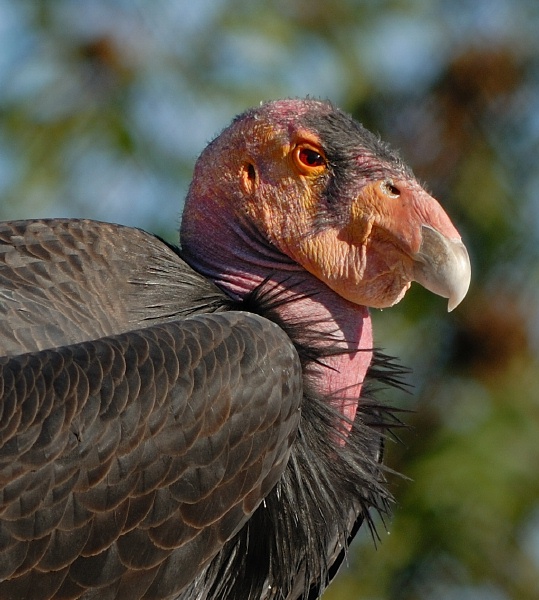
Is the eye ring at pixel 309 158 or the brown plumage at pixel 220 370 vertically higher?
the eye ring at pixel 309 158

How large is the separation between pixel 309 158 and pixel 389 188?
41cm

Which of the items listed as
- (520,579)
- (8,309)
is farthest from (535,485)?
(8,309)

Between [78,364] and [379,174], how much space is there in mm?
1611

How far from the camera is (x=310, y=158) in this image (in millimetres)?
5910

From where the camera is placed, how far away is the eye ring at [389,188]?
5715 millimetres

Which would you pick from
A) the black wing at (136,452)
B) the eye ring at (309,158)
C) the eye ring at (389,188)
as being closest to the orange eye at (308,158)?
the eye ring at (309,158)

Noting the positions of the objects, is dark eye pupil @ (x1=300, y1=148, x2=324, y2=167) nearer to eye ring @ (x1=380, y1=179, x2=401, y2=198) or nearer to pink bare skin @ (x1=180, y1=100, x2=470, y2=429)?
pink bare skin @ (x1=180, y1=100, x2=470, y2=429)

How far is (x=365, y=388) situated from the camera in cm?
603

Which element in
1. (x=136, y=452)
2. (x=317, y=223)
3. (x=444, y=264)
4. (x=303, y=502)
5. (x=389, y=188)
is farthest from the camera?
(x=317, y=223)

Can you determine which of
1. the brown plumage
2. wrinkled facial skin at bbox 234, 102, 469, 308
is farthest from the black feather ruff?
wrinkled facial skin at bbox 234, 102, 469, 308

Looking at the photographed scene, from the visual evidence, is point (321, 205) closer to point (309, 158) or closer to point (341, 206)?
point (341, 206)

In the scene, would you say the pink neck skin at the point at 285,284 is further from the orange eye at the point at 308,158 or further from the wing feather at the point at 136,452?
the wing feather at the point at 136,452

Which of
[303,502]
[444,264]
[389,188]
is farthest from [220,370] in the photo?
[389,188]

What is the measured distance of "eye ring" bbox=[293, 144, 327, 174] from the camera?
588 cm
